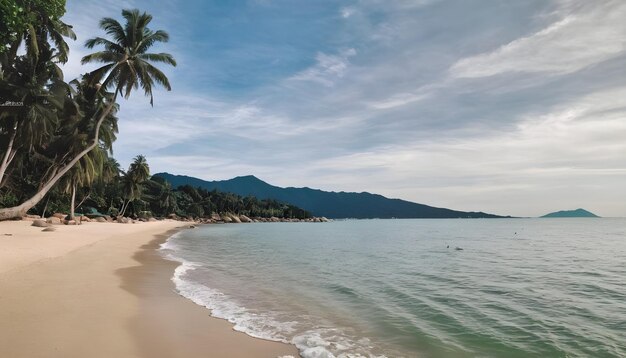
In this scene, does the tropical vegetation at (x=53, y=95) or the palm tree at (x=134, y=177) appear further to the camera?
the palm tree at (x=134, y=177)

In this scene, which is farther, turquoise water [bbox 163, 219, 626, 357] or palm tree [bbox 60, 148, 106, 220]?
palm tree [bbox 60, 148, 106, 220]

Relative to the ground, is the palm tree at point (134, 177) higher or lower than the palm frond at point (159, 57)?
lower

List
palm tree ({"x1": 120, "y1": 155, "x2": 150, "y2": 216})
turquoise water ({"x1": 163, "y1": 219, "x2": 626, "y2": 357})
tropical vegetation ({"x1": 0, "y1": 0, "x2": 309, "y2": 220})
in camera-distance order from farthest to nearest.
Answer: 1. palm tree ({"x1": 120, "y1": 155, "x2": 150, "y2": 216})
2. tropical vegetation ({"x1": 0, "y1": 0, "x2": 309, "y2": 220})
3. turquoise water ({"x1": 163, "y1": 219, "x2": 626, "y2": 357})

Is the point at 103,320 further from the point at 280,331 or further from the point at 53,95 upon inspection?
the point at 53,95

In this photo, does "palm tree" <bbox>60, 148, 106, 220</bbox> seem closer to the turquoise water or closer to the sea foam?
the turquoise water

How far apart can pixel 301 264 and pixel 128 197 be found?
2556 inches

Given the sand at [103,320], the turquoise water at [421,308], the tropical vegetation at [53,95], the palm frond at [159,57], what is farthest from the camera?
the palm frond at [159,57]

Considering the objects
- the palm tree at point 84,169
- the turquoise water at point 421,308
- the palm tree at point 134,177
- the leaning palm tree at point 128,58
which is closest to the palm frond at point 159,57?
the leaning palm tree at point 128,58

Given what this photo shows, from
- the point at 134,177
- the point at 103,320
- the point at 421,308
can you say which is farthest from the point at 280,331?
the point at 134,177

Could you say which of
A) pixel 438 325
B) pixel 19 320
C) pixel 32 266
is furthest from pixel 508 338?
pixel 32 266

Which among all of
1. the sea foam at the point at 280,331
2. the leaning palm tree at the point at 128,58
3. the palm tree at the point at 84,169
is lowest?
the sea foam at the point at 280,331

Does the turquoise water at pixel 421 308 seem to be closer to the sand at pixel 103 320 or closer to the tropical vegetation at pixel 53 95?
the sand at pixel 103 320

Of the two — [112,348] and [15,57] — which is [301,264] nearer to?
[112,348]

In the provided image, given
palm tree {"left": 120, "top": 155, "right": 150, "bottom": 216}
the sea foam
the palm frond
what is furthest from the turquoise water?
palm tree {"left": 120, "top": 155, "right": 150, "bottom": 216}
